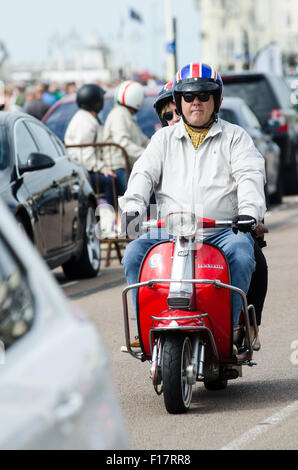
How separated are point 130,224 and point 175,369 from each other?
74cm

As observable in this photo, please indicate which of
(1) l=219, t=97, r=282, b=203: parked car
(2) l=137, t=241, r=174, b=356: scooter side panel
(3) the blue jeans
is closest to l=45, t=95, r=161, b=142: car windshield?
(1) l=219, t=97, r=282, b=203: parked car

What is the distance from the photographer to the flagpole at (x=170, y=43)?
2411 centimetres

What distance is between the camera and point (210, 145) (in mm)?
6367

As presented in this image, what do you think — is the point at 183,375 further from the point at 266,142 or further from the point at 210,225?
the point at 266,142

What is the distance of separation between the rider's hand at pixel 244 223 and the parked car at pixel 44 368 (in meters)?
2.81

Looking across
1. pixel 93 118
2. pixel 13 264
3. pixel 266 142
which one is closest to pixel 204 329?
pixel 13 264

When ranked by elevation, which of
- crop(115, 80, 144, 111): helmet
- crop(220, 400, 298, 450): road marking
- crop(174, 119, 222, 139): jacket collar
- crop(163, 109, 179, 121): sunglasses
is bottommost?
crop(220, 400, 298, 450): road marking

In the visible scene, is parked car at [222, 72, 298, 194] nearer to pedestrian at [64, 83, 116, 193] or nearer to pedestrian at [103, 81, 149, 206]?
pedestrian at [64, 83, 116, 193]

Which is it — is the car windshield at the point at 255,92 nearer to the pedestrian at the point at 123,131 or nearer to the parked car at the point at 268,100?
the parked car at the point at 268,100

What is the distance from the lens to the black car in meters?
10.7

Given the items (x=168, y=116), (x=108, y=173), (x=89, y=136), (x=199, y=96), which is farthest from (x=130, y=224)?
(x=89, y=136)

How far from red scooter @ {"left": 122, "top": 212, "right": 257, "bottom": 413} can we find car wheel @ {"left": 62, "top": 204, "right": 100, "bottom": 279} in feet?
19.9

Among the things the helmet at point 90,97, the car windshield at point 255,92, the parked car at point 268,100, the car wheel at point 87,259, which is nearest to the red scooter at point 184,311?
the car wheel at point 87,259
